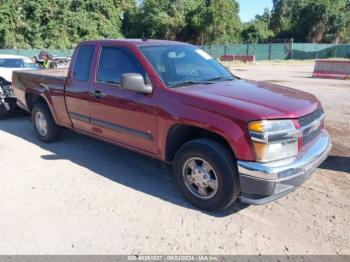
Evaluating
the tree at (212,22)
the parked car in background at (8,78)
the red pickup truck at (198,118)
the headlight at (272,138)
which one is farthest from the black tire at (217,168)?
the tree at (212,22)

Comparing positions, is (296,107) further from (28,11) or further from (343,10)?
(343,10)

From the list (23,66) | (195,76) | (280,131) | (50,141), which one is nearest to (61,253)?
(280,131)

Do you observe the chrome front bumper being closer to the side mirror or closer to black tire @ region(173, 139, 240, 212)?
black tire @ region(173, 139, 240, 212)

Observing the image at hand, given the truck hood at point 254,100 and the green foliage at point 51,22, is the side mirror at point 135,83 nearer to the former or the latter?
the truck hood at point 254,100

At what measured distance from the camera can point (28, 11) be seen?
123ft

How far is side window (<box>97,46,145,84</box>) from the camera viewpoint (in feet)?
16.3

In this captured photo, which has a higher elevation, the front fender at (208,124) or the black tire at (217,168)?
the front fender at (208,124)

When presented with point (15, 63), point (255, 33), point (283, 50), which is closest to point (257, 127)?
point (15, 63)

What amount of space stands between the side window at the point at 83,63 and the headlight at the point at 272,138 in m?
2.96

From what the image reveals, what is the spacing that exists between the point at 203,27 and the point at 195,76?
159ft

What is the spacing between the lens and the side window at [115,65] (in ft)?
16.3

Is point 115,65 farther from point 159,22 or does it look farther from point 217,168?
point 159,22

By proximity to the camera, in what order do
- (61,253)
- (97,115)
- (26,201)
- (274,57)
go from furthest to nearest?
(274,57), (97,115), (26,201), (61,253)

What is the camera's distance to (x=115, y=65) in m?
5.29
